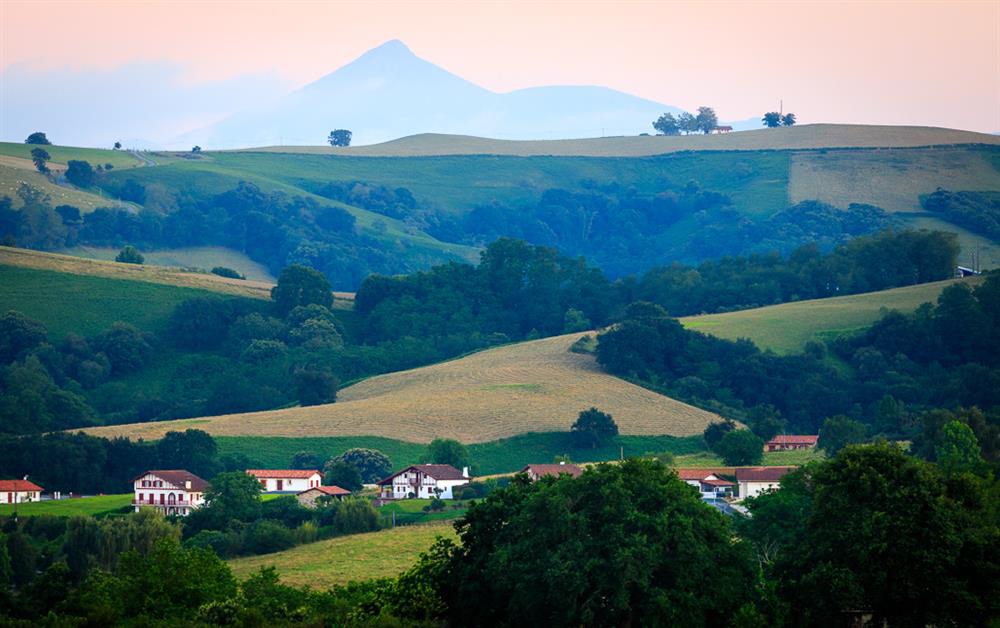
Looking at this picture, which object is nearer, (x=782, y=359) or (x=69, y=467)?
(x=69, y=467)

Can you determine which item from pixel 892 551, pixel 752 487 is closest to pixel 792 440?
pixel 752 487

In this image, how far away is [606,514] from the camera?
151 feet

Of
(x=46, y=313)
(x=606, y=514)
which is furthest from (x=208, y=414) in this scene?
(x=606, y=514)

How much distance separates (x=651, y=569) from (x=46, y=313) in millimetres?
103521

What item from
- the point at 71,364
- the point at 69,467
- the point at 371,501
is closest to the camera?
the point at 371,501

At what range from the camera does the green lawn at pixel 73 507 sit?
3123 inches

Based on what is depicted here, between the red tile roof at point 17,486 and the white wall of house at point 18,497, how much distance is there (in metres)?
0.18

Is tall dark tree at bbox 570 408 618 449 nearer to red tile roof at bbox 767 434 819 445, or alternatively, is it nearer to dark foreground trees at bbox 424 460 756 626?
red tile roof at bbox 767 434 819 445

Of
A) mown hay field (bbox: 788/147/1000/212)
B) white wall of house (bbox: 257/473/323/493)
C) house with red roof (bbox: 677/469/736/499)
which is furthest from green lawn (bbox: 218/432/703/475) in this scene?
mown hay field (bbox: 788/147/1000/212)

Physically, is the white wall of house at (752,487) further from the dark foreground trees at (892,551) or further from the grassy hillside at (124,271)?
the grassy hillside at (124,271)

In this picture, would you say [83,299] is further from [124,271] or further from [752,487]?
[752,487]

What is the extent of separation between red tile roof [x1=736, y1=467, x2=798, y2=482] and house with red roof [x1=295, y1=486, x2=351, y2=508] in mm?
20932

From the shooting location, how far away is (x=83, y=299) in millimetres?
142000

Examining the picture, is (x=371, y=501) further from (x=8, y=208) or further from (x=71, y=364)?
(x=8, y=208)
